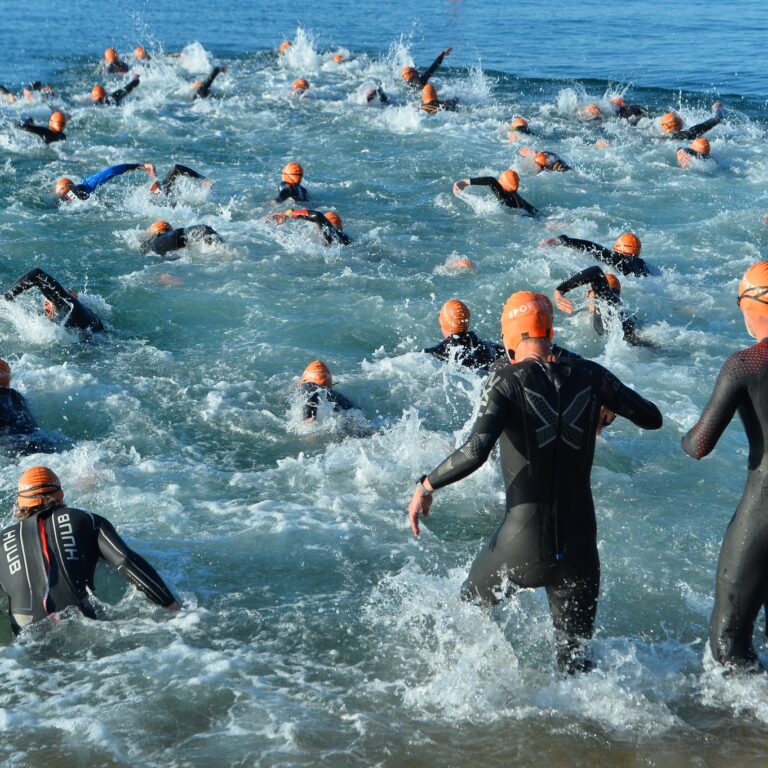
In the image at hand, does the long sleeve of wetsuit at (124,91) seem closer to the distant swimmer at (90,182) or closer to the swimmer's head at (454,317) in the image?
the distant swimmer at (90,182)

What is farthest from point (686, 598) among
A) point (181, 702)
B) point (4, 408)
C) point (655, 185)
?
point (655, 185)

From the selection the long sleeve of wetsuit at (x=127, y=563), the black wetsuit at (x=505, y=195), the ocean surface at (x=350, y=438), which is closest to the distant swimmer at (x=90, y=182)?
the ocean surface at (x=350, y=438)

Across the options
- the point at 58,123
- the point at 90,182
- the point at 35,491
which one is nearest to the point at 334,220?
the point at 90,182

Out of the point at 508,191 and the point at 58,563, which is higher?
the point at 508,191

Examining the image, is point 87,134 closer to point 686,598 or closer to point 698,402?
point 698,402

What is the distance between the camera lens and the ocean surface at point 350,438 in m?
4.67

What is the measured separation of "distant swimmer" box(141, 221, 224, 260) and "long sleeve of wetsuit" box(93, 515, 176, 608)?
8140 mm

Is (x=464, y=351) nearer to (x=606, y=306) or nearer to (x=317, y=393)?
(x=317, y=393)

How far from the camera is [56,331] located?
405 inches

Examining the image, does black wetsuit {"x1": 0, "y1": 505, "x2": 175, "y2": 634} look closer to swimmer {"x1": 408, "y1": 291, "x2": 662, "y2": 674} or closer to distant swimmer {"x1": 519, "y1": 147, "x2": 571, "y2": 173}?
swimmer {"x1": 408, "y1": 291, "x2": 662, "y2": 674}

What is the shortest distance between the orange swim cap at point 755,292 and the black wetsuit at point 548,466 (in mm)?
614

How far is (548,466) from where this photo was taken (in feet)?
13.6

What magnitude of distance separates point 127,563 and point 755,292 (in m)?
3.45

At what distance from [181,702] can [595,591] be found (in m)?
2.24
